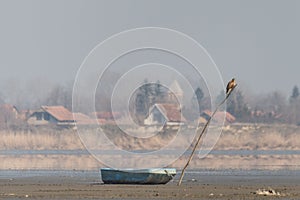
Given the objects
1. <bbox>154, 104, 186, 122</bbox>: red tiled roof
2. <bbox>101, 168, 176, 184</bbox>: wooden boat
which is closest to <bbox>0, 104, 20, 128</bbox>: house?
<bbox>154, 104, 186, 122</bbox>: red tiled roof

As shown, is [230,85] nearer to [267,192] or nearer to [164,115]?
[267,192]

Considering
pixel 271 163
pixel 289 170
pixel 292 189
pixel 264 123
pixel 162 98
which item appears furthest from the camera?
pixel 264 123

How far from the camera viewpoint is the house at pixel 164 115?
241 feet

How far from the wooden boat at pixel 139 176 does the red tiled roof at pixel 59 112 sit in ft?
188

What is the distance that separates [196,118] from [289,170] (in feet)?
60.1

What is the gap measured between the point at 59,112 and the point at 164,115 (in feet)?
104

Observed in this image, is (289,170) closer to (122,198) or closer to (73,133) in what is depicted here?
(122,198)

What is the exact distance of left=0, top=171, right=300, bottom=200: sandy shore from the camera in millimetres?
37969

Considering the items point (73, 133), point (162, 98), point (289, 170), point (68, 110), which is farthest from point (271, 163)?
point (68, 110)

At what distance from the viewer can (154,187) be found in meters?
42.2

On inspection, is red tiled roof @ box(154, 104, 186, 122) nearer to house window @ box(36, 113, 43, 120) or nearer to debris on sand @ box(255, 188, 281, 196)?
house window @ box(36, 113, 43, 120)

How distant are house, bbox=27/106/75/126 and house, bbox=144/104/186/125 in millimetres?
21564

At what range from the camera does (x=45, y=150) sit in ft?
304

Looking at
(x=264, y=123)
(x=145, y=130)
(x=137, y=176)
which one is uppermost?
(x=137, y=176)
